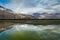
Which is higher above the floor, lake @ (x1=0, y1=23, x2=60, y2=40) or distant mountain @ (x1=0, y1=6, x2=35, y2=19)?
distant mountain @ (x1=0, y1=6, x2=35, y2=19)

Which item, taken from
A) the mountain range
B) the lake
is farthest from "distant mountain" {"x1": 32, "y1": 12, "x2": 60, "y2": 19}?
the lake

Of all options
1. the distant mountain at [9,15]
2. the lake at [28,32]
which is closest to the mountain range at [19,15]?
the distant mountain at [9,15]

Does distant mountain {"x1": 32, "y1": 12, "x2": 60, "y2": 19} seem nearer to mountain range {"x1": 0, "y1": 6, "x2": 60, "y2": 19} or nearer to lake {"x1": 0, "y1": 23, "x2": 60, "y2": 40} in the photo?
mountain range {"x1": 0, "y1": 6, "x2": 60, "y2": 19}

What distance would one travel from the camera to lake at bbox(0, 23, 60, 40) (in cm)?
219

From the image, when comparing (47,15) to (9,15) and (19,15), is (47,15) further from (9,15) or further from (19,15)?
(9,15)

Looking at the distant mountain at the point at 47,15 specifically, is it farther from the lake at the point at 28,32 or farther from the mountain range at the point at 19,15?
A: the lake at the point at 28,32

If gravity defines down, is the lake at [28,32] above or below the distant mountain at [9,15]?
below

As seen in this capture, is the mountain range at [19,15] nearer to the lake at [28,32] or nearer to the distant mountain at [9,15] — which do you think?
the distant mountain at [9,15]

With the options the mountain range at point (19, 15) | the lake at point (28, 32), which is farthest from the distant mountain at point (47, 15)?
the lake at point (28, 32)

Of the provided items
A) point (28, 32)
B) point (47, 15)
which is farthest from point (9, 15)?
point (47, 15)

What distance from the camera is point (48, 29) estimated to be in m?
2.22

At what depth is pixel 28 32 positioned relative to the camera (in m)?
2.22

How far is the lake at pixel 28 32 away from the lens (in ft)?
7.20

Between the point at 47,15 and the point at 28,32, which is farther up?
the point at 47,15
